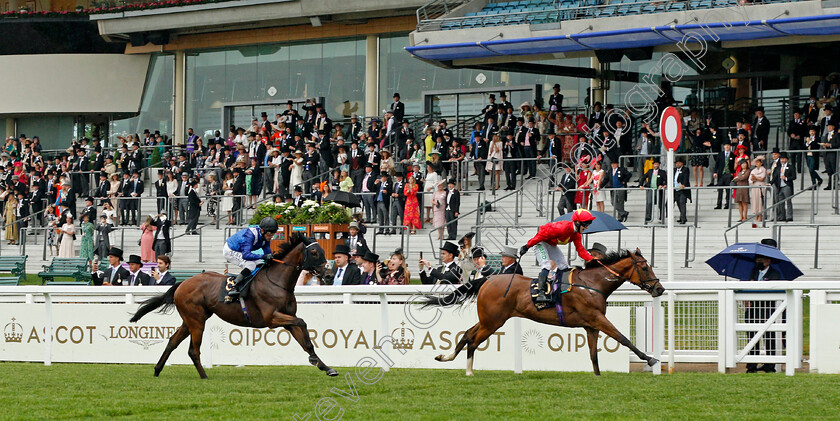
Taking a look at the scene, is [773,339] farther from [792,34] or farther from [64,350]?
[792,34]

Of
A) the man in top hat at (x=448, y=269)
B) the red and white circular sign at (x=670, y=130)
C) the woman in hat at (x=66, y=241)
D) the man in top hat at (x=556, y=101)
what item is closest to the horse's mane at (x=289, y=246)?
the man in top hat at (x=448, y=269)

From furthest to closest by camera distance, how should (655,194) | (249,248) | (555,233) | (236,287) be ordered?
(655,194) → (249,248) → (236,287) → (555,233)

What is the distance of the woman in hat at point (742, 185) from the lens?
65.3 feet

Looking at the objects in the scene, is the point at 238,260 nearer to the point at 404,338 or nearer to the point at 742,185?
the point at 404,338

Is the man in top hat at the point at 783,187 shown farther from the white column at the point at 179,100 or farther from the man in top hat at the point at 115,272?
the white column at the point at 179,100

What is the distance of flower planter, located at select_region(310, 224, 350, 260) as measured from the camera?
67.2 ft

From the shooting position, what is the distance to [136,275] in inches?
616

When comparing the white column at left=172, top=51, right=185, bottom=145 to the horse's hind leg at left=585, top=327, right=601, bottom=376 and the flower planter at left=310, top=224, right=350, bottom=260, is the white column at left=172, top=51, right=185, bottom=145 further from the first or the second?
the horse's hind leg at left=585, top=327, right=601, bottom=376

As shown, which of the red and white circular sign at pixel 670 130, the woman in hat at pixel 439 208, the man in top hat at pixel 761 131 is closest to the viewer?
the red and white circular sign at pixel 670 130

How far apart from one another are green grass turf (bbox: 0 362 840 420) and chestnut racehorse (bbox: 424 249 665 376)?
1.42 ft

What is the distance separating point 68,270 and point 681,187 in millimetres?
12228

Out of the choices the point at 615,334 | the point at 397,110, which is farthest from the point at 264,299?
the point at 397,110

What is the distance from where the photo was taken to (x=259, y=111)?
3509cm

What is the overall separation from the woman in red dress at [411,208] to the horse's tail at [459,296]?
10.8 metres
